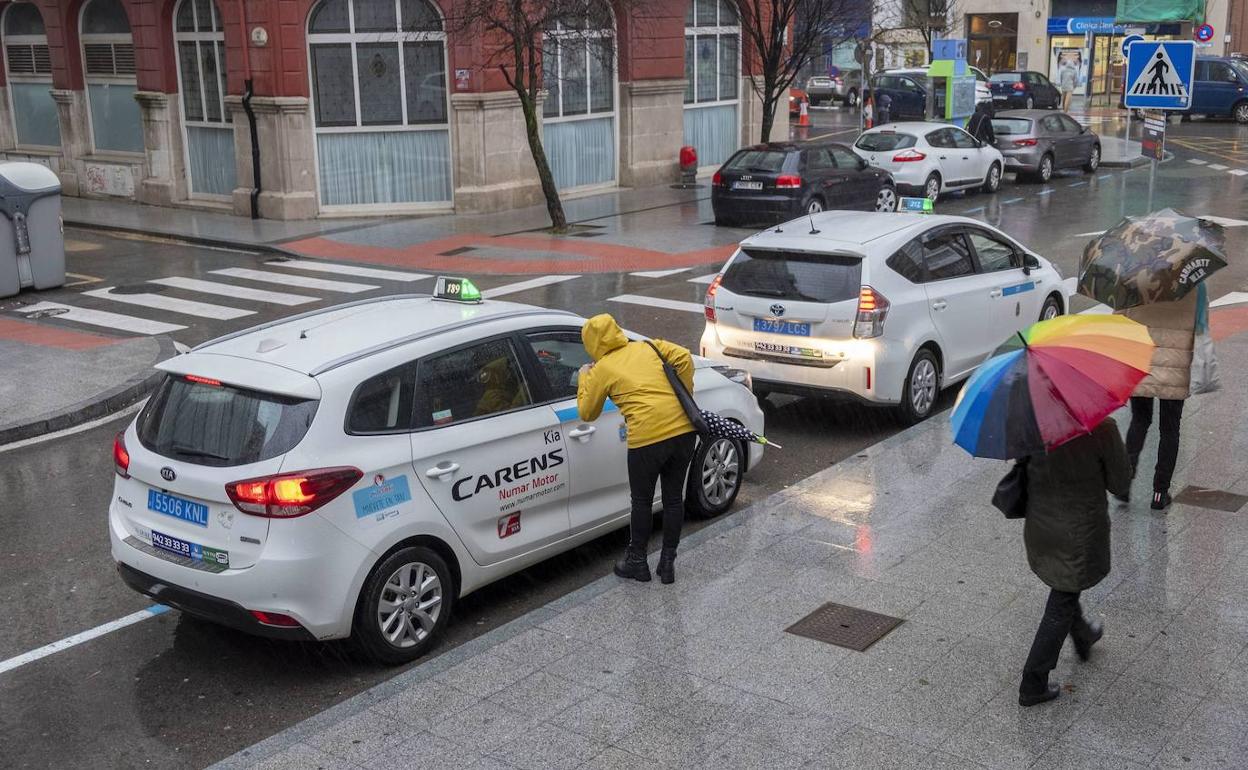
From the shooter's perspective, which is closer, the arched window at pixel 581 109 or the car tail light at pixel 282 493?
the car tail light at pixel 282 493

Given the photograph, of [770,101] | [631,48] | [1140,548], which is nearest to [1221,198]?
[770,101]

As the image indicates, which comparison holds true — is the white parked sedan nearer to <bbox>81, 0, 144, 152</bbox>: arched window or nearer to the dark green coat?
<bbox>81, 0, 144, 152</bbox>: arched window

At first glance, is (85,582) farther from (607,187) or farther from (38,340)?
(607,187)

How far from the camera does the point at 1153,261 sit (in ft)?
24.8

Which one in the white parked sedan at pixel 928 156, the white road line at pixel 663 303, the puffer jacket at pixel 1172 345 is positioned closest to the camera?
the puffer jacket at pixel 1172 345

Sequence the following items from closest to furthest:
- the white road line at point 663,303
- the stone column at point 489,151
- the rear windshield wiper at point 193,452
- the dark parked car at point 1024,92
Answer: the rear windshield wiper at point 193,452 < the white road line at point 663,303 < the stone column at point 489,151 < the dark parked car at point 1024,92

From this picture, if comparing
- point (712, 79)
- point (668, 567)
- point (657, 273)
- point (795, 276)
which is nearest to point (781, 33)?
point (712, 79)

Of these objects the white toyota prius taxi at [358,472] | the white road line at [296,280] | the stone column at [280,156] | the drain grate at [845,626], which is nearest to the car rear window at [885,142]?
the stone column at [280,156]

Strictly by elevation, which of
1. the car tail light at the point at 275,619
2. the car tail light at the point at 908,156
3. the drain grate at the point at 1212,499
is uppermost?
the car tail light at the point at 908,156

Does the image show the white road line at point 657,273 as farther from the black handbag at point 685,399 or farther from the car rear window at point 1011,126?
the car rear window at point 1011,126

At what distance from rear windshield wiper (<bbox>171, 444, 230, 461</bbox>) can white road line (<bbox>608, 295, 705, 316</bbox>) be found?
31.2 feet

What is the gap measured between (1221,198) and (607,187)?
39.0ft

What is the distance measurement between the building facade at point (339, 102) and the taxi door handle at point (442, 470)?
16709mm

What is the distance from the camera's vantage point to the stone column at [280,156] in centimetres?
2280
